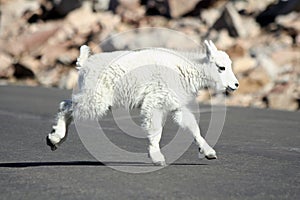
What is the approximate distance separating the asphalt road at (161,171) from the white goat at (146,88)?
37 cm

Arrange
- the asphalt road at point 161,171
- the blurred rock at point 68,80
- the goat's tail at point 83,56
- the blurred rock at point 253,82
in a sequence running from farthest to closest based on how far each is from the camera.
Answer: the blurred rock at point 68,80 < the blurred rock at point 253,82 < the goat's tail at point 83,56 < the asphalt road at point 161,171

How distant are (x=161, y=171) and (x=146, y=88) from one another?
31.0 inches

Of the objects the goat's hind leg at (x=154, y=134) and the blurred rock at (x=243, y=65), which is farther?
the blurred rock at (x=243, y=65)

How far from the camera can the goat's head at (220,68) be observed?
7.09 m

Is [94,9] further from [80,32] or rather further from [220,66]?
[220,66]

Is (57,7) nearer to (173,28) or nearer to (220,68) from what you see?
(173,28)

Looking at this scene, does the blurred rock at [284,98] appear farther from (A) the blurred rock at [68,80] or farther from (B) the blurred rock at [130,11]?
(B) the blurred rock at [130,11]

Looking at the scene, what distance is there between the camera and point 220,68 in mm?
7102

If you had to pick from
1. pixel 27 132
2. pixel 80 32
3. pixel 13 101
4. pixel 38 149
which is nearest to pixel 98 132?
pixel 27 132

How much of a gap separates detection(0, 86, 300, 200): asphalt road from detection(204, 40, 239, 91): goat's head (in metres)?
0.80

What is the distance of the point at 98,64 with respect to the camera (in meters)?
7.20

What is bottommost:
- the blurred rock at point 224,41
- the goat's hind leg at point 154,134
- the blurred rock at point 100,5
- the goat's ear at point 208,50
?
the goat's hind leg at point 154,134

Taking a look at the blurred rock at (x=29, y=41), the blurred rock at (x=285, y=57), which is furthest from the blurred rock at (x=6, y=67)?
the blurred rock at (x=285, y=57)

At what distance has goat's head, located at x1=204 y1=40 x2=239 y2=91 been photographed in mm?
7086
